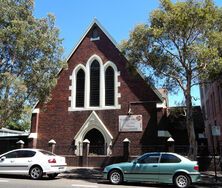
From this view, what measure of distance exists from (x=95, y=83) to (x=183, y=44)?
9.87 metres

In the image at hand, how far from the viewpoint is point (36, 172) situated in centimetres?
1493

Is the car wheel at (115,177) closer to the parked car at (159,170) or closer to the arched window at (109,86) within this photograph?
the parked car at (159,170)

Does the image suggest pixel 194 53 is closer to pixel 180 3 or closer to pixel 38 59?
pixel 180 3

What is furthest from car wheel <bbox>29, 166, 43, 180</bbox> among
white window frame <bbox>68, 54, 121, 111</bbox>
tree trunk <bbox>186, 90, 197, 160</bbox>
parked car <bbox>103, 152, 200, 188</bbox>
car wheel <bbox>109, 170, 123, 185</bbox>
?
white window frame <bbox>68, 54, 121, 111</bbox>

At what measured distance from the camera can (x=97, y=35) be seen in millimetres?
26109

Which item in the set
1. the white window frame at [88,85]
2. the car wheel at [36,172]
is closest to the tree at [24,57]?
the white window frame at [88,85]

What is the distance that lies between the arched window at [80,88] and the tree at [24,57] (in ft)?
12.6

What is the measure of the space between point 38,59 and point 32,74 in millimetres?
1119

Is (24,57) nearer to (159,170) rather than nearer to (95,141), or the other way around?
(95,141)

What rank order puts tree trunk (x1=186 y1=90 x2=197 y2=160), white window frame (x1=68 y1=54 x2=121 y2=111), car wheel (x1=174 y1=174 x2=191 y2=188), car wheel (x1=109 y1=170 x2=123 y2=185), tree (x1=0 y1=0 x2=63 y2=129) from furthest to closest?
white window frame (x1=68 y1=54 x2=121 y2=111) < tree (x1=0 y1=0 x2=63 y2=129) < tree trunk (x1=186 y1=90 x2=197 y2=160) < car wheel (x1=109 y1=170 x2=123 y2=185) < car wheel (x1=174 y1=174 x2=191 y2=188)

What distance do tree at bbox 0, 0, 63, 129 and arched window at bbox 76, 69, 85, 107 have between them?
12.6 feet

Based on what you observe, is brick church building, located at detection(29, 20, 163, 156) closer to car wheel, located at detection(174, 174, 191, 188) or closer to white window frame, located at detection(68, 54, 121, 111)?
white window frame, located at detection(68, 54, 121, 111)

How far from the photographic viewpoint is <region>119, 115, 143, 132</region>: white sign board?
23.1 m

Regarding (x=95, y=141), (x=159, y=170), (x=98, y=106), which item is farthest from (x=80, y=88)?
(x=159, y=170)
